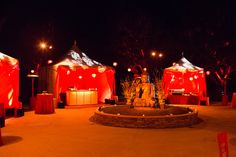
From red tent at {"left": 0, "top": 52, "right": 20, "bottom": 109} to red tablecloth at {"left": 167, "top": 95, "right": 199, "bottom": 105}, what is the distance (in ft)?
28.1

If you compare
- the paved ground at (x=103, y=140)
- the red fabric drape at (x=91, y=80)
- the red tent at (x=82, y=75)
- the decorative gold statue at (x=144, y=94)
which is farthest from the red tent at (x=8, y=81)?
the decorative gold statue at (x=144, y=94)

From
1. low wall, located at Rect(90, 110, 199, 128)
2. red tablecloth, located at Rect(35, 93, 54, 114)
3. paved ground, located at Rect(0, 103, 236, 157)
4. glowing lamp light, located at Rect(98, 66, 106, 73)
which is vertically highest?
glowing lamp light, located at Rect(98, 66, 106, 73)

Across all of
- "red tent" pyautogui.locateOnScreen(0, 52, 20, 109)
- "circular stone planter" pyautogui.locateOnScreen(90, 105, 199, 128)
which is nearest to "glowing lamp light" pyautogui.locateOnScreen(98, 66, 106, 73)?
"red tent" pyautogui.locateOnScreen(0, 52, 20, 109)

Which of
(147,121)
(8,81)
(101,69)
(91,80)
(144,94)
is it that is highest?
(101,69)

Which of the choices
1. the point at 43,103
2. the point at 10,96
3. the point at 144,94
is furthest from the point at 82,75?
the point at 144,94

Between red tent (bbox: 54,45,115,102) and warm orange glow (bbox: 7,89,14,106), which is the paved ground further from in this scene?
red tent (bbox: 54,45,115,102)

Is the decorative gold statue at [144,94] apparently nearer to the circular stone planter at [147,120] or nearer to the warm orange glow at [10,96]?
the circular stone planter at [147,120]

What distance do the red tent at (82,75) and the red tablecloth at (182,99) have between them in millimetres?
3229

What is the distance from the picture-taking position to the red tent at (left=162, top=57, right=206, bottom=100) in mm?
17695

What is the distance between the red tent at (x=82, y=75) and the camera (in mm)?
15430

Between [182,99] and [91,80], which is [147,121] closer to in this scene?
[91,80]

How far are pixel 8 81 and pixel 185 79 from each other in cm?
1102

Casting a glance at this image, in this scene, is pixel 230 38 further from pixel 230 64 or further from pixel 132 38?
pixel 132 38

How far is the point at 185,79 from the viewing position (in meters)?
19.2
